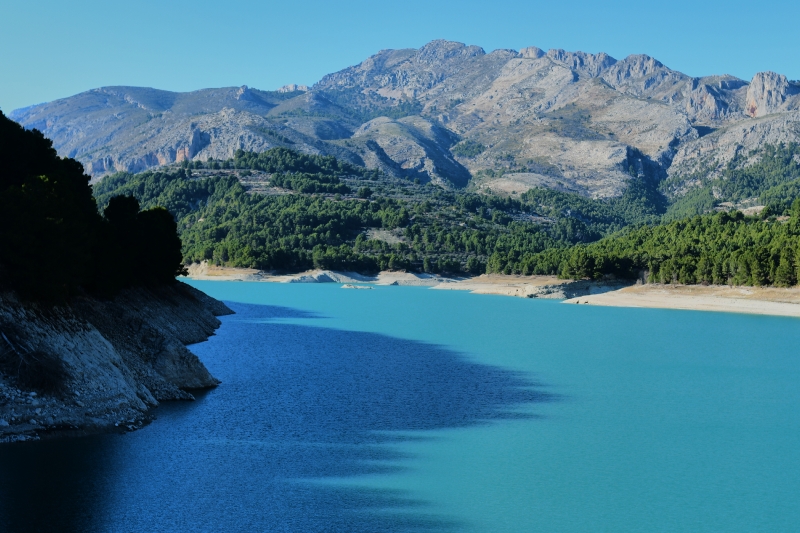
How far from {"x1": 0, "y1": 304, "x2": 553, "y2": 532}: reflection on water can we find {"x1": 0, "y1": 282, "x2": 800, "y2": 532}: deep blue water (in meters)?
0.08

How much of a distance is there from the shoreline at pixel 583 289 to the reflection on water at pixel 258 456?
58409mm

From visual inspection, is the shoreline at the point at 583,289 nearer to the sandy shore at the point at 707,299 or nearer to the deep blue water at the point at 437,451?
the sandy shore at the point at 707,299

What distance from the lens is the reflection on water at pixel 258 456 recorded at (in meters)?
20.6

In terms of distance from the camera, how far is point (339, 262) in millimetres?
165375

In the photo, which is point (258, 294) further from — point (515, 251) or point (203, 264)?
Answer: point (515, 251)

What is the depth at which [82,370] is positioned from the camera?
28.7m

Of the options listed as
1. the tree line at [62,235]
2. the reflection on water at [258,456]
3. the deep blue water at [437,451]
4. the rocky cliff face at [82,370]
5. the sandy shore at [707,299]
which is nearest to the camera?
the reflection on water at [258,456]

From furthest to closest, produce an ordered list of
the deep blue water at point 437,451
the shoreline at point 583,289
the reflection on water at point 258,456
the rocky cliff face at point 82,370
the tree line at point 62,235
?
the shoreline at point 583,289
the tree line at point 62,235
the rocky cliff face at point 82,370
the deep blue water at point 437,451
the reflection on water at point 258,456

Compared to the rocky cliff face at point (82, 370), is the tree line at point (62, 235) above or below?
above

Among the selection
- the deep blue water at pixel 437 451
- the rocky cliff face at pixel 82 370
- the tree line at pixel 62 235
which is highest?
the tree line at pixel 62 235

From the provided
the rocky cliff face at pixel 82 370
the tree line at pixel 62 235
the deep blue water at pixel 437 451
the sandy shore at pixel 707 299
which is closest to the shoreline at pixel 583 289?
the sandy shore at pixel 707 299

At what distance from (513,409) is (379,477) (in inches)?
515

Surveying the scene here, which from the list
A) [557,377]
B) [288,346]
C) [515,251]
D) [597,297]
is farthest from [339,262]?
[557,377]

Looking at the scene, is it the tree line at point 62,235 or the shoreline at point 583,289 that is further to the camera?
the shoreline at point 583,289
